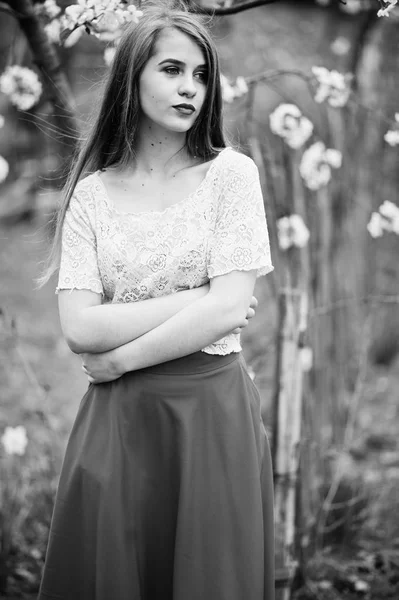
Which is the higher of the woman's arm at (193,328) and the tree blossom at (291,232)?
the tree blossom at (291,232)

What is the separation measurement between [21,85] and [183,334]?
1033 mm

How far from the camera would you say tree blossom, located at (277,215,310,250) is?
229cm

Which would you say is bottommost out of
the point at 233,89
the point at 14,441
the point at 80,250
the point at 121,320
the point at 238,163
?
the point at 14,441

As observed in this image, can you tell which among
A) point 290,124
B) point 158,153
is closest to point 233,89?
point 290,124

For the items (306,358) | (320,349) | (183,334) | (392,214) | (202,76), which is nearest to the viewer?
(183,334)

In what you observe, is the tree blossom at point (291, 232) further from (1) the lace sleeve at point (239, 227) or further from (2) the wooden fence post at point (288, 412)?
(1) the lace sleeve at point (239, 227)

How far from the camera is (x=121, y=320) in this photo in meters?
1.60

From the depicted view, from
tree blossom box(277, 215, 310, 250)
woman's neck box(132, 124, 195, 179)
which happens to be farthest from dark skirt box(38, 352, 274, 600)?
tree blossom box(277, 215, 310, 250)

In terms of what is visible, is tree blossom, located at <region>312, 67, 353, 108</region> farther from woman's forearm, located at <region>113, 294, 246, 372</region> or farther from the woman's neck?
woman's forearm, located at <region>113, 294, 246, 372</region>

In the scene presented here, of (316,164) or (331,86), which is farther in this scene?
(316,164)

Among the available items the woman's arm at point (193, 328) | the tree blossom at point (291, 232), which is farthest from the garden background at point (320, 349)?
the woman's arm at point (193, 328)

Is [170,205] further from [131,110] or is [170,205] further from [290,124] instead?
[290,124]

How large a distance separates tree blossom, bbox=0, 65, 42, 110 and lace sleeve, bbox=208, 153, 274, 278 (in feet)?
2.61

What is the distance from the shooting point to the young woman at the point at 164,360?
161 centimetres
